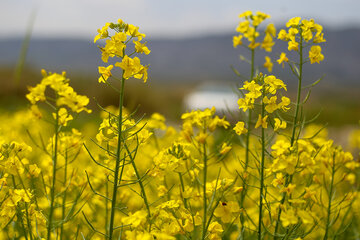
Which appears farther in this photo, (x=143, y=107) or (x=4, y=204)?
(x=143, y=107)

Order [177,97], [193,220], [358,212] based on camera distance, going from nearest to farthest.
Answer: [193,220], [358,212], [177,97]

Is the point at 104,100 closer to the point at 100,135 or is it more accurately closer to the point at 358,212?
the point at 358,212

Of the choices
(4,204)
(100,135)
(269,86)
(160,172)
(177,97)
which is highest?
(269,86)

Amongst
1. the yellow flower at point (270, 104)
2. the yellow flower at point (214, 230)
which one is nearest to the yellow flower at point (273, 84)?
the yellow flower at point (270, 104)

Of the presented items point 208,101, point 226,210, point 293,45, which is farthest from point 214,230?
point 208,101

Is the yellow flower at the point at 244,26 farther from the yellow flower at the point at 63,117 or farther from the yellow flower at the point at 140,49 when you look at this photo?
the yellow flower at the point at 63,117

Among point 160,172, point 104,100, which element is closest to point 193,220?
point 160,172

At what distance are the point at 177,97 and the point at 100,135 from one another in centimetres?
1958

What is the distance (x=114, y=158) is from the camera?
7.31 feet

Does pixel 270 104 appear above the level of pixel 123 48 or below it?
below

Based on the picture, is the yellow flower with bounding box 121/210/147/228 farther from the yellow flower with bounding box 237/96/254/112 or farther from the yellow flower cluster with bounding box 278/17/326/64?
the yellow flower cluster with bounding box 278/17/326/64

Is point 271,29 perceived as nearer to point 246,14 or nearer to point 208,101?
point 246,14

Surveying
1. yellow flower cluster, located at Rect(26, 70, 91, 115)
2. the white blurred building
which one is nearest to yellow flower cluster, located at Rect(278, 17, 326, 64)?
yellow flower cluster, located at Rect(26, 70, 91, 115)

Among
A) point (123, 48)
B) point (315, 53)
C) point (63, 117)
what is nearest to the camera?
point (123, 48)
